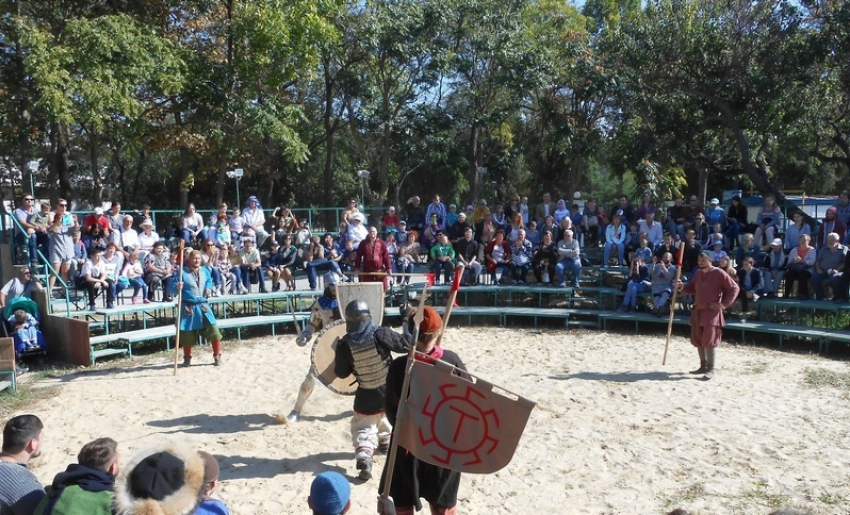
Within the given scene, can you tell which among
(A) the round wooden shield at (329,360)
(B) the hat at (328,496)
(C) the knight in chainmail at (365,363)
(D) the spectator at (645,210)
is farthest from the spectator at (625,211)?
(B) the hat at (328,496)

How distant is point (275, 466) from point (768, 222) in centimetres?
1124

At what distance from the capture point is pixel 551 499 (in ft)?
19.4

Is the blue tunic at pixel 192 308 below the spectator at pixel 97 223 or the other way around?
below

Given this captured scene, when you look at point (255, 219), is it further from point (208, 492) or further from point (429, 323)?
point (208, 492)

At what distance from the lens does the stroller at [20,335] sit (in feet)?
→ 34.3

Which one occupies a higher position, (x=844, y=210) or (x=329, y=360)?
(x=844, y=210)

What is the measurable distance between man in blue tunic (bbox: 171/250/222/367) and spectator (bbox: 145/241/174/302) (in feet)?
7.95

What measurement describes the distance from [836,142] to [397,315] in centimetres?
1238

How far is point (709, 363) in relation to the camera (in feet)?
31.3

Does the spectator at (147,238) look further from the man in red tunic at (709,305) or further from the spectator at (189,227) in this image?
the man in red tunic at (709,305)

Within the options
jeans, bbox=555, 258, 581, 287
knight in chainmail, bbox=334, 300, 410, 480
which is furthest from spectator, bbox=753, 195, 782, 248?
knight in chainmail, bbox=334, 300, 410, 480

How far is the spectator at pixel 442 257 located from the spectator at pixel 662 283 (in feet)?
13.0

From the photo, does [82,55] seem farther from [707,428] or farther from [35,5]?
[707,428]

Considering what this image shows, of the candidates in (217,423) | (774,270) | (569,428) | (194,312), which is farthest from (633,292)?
(217,423)
